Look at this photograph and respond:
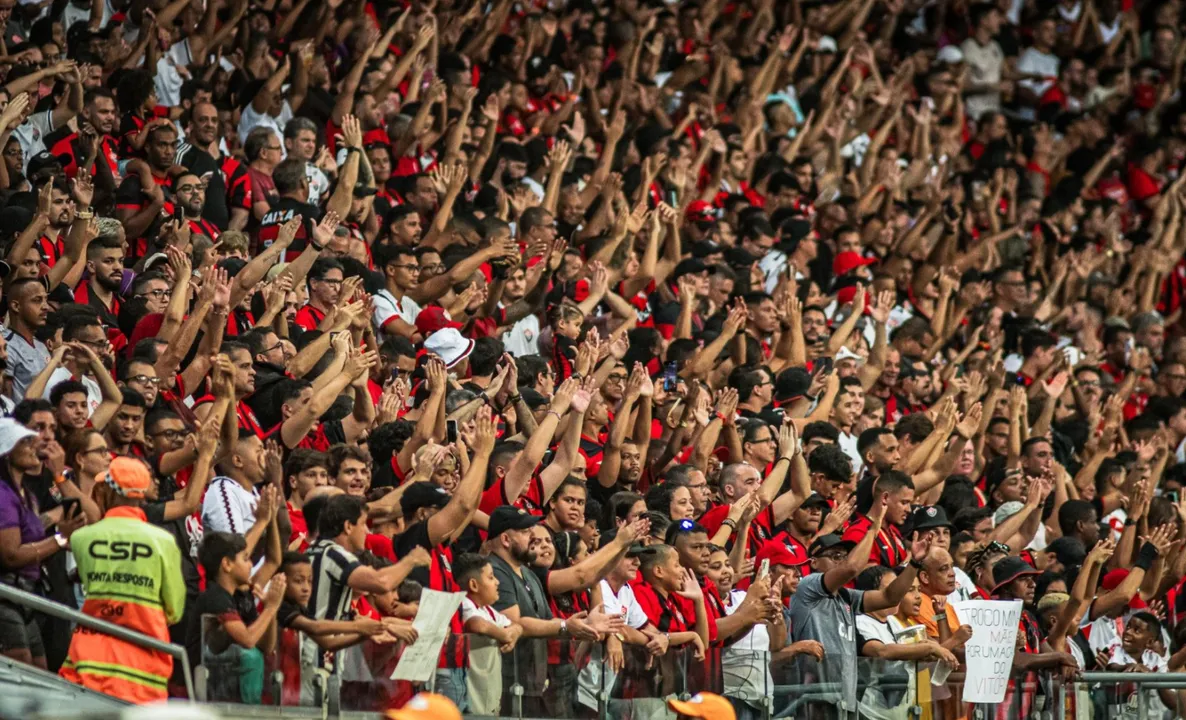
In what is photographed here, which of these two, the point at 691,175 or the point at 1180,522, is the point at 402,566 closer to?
the point at 1180,522

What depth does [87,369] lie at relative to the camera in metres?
9.11

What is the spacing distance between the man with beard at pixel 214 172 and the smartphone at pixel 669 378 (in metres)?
2.62

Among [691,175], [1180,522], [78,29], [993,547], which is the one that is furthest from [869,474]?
[78,29]

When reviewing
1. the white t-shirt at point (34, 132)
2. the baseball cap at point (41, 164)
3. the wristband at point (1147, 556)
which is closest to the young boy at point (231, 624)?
the baseball cap at point (41, 164)

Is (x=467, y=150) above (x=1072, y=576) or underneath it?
above

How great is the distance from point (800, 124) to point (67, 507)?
11.0 meters

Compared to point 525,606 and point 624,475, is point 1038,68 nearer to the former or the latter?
point 624,475

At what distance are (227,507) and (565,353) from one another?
3645mm

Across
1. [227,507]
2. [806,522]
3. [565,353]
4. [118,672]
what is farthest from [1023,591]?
[118,672]

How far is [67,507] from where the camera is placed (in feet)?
25.4

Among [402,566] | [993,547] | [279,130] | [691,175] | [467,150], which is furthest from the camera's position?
[691,175]

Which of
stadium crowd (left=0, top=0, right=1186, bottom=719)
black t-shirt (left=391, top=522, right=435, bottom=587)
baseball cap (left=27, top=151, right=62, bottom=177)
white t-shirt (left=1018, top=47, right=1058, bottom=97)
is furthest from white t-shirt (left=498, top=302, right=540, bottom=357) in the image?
white t-shirt (left=1018, top=47, right=1058, bottom=97)

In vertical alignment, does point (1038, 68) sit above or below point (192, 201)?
above

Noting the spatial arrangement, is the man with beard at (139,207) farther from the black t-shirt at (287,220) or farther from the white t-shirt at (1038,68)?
the white t-shirt at (1038,68)
